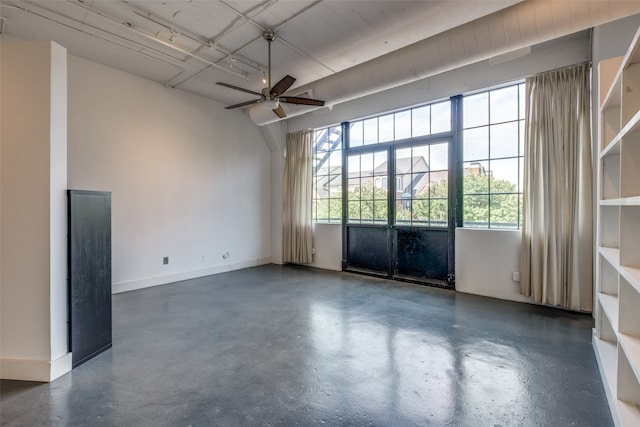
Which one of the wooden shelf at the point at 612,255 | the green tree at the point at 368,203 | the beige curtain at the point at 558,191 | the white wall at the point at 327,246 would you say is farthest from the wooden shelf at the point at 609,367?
the white wall at the point at 327,246

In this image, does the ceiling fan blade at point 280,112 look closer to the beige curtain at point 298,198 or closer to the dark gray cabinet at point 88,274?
the beige curtain at point 298,198

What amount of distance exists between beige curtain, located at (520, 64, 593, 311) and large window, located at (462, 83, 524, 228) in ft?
0.76

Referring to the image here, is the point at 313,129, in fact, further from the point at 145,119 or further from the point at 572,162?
the point at 572,162

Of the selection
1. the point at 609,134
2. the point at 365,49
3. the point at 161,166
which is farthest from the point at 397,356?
the point at 161,166

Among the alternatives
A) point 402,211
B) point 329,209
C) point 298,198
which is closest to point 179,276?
point 298,198

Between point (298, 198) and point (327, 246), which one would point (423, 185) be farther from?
point (298, 198)

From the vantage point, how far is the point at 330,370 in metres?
2.27

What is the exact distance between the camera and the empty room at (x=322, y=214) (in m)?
1.96

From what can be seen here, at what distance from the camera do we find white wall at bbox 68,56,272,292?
414 cm

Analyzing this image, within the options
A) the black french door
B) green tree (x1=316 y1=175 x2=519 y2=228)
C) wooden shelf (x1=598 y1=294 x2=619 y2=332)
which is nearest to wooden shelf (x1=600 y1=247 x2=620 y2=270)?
wooden shelf (x1=598 y1=294 x2=619 y2=332)

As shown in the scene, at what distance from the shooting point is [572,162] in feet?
11.3

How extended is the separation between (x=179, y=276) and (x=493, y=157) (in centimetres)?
539

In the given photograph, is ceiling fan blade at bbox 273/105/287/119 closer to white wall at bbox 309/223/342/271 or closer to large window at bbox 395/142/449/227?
large window at bbox 395/142/449/227

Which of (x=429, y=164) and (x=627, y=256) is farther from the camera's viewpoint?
(x=429, y=164)
